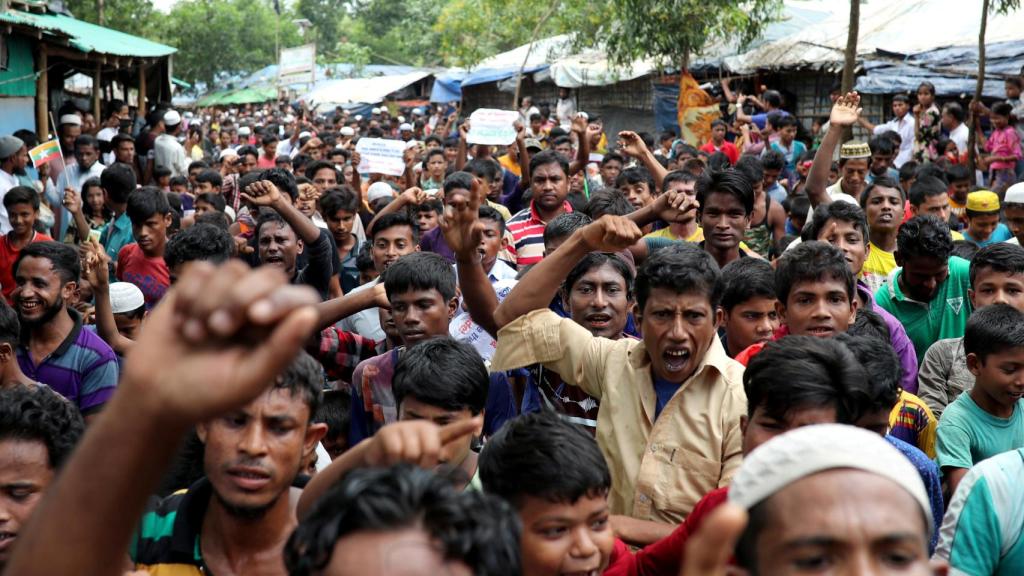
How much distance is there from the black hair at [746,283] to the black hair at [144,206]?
402 cm

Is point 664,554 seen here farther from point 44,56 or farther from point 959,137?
point 44,56

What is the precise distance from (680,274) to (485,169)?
5852 millimetres

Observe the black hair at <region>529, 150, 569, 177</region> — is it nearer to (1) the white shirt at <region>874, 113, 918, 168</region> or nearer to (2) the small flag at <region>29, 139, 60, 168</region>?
(2) the small flag at <region>29, 139, 60, 168</region>

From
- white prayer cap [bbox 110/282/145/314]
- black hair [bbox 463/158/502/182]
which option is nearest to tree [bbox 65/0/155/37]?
black hair [bbox 463/158/502/182]

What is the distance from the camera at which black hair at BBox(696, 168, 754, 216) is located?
555 cm

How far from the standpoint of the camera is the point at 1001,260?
4750mm

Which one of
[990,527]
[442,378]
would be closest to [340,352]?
[442,378]

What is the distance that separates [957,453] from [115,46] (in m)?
18.1

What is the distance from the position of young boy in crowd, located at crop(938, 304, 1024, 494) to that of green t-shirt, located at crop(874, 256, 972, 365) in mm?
1073

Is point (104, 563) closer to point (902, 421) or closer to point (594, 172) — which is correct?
point (902, 421)

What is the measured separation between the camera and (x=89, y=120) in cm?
1773

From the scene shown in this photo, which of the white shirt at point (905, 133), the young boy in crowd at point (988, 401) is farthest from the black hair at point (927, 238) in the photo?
the white shirt at point (905, 133)

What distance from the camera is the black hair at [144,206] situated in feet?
22.9

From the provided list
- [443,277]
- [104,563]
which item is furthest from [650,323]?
[104,563]
